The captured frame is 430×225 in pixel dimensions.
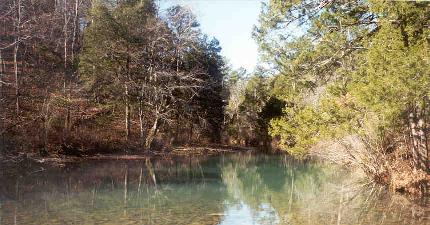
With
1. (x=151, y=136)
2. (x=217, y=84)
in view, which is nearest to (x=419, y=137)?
(x=151, y=136)

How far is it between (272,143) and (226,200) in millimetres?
34267

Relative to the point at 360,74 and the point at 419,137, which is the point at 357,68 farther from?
the point at 419,137

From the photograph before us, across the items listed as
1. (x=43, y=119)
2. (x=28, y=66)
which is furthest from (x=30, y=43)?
(x=43, y=119)

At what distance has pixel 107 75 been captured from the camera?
31.8 meters

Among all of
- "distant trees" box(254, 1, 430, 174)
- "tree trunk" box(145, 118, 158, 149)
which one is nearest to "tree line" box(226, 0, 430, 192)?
"distant trees" box(254, 1, 430, 174)


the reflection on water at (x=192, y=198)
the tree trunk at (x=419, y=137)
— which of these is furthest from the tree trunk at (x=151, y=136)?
the tree trunk at (x=419, y=137)

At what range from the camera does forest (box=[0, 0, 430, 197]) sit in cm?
1255

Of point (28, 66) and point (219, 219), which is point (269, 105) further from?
point (219, 219)

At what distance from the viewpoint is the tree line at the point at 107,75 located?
27458mm

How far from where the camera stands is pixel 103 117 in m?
34.8

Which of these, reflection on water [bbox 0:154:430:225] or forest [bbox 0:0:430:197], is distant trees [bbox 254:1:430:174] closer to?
forest [bbox 0:0:430:197]

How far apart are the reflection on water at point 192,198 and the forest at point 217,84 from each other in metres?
1.57

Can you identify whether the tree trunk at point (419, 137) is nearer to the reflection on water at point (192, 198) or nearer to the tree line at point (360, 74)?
the tree line at point (360, 74)

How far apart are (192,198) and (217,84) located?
25950 mm
